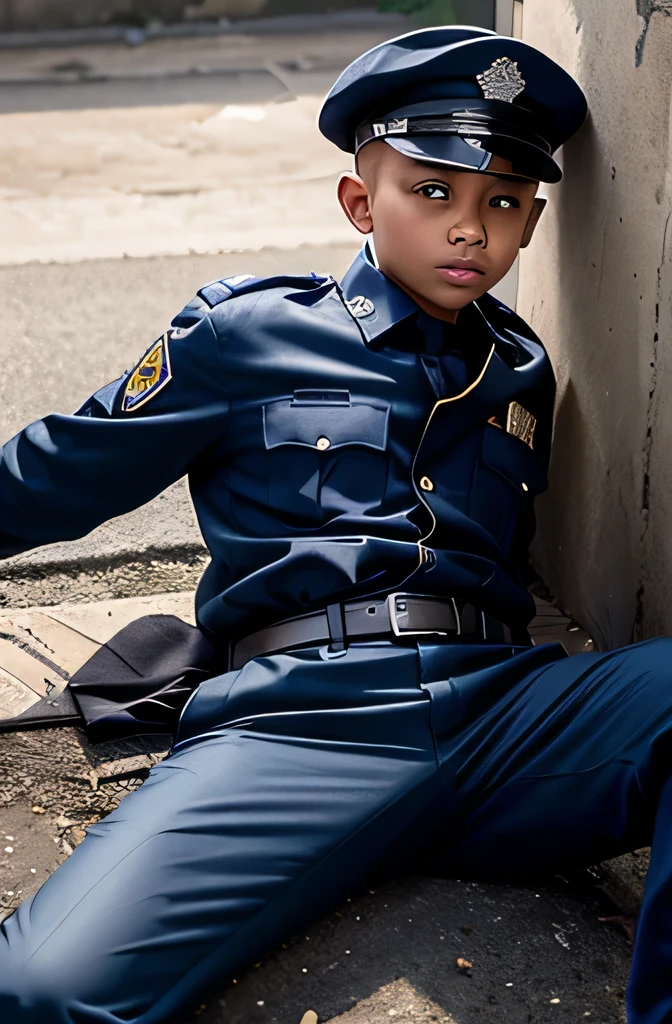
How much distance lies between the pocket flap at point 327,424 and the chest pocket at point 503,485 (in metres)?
0.19

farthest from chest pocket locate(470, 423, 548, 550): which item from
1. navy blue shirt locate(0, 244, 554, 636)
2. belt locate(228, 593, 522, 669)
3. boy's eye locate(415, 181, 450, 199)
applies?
boy's eye locate(415, 181, 450, 199)

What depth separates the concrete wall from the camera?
2059 mm

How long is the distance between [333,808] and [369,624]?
0.29 metres

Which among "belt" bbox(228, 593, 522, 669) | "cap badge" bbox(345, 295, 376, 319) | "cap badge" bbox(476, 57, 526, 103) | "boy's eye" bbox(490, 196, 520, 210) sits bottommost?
"belt" bbox(228, 593, 522, 669)

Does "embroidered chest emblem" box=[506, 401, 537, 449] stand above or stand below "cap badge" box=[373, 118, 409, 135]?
below

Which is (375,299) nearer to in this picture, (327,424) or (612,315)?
(327,424)

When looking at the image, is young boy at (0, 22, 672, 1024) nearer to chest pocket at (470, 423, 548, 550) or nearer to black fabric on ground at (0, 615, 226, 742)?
chest pocket at (470, 423, 548, 550)

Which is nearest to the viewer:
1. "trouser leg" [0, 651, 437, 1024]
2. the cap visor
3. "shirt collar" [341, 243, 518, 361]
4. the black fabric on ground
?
"trouser leg" [0, 651, 437, 1024]

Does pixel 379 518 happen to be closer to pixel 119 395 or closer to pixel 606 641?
pixel 119 395

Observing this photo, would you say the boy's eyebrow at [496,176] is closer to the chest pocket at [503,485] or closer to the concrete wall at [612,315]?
the concrete wall at [612,315]

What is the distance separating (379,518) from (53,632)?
946mm

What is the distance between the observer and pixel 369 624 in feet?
6.31

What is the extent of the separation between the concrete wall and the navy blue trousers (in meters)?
0.38

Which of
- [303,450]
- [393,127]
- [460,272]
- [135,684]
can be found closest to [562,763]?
[303,450]
